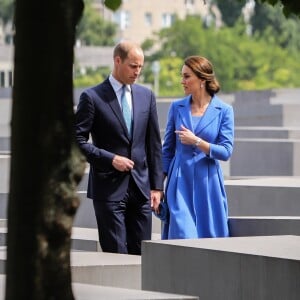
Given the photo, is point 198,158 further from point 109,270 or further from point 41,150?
point 41,150

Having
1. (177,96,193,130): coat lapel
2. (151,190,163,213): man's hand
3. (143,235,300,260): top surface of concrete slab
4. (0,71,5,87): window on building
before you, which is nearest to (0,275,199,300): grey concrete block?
(143,235,300,260): top surface of concrete slab

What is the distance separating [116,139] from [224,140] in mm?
720

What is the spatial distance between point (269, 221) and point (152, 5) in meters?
130

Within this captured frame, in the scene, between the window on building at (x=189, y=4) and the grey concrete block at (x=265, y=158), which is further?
the window on building at (x=189, y=4)

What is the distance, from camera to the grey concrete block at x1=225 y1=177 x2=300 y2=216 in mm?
13656

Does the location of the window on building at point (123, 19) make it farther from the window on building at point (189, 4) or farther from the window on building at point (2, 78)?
the window on building at point (2, 78)

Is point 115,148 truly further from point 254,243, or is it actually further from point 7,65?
point 7,65

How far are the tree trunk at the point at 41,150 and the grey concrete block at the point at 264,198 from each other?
780cm

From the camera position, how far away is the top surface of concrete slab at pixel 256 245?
884 centimetres

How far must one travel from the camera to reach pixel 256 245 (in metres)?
9.30

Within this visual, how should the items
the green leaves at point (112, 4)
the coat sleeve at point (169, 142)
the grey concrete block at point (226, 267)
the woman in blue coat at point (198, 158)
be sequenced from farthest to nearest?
the coat sleeve at point (169, 142)
the woman in blue coat at point (198, 158)
the grey concrete block at point (226, 267)
the green leaves at point (112, 4)

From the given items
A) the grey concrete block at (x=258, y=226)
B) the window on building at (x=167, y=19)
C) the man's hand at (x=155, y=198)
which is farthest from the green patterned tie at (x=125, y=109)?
the window on building at (x=167, y=19)

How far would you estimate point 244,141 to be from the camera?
2112 centimetres

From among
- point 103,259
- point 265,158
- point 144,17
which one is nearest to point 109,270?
point 103,259
